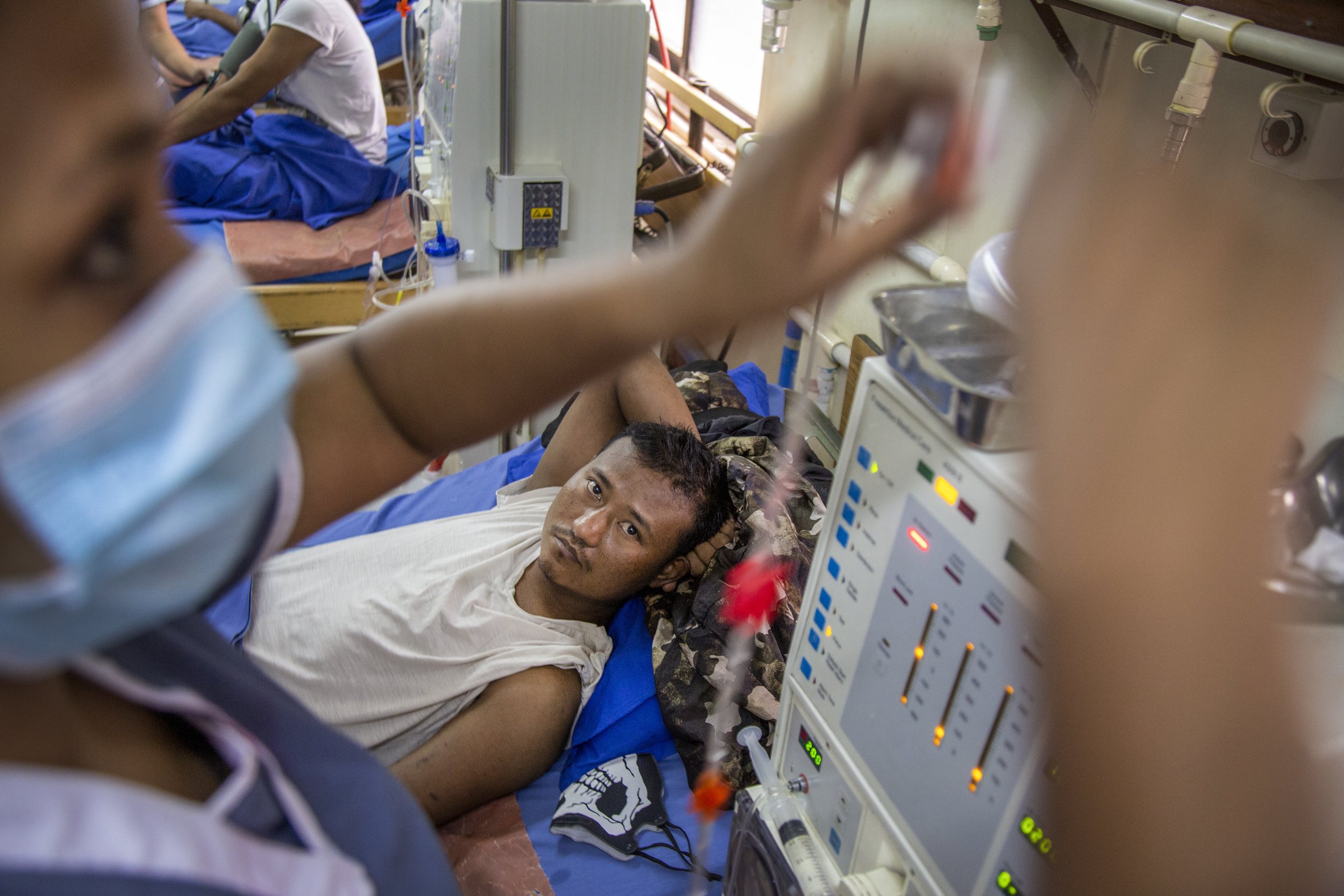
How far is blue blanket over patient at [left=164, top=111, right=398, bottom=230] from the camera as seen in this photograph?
3268 mm

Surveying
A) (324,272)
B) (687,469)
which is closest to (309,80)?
(324,272)

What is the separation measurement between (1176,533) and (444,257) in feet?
6.73

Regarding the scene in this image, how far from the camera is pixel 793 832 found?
997 millimetres

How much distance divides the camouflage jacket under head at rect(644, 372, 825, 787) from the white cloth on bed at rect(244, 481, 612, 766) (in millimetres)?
143

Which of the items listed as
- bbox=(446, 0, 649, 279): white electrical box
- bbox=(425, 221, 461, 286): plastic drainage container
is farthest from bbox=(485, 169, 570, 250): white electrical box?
bbox=(425, 221, 461, 286): plastic drainage container

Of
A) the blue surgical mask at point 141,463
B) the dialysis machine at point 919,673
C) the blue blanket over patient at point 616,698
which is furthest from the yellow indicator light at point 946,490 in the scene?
the blue blanket over patient at point 616,698

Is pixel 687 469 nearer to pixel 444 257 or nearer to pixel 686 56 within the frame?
pixel 444 257

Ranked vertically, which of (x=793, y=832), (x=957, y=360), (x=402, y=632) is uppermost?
(x=957, y=360)

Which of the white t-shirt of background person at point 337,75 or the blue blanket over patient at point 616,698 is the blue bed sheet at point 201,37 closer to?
the white t-shirt of background person at point 337,75

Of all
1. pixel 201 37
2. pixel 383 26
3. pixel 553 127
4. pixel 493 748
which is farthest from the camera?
pixel 383 26

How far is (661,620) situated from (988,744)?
1029 mm

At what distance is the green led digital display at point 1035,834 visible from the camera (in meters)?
0.68

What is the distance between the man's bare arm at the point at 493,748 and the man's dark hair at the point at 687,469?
0.37 m

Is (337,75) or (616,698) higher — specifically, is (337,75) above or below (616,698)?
above
